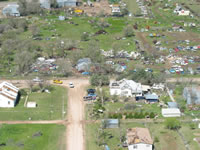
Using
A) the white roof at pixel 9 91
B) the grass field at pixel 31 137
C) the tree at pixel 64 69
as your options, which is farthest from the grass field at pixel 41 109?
the tree at pixel 64 69

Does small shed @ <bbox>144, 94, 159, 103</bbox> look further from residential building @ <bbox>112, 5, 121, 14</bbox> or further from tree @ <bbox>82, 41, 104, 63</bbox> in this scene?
residential building @ <bbox>112, 5, 121, 14</bbox>

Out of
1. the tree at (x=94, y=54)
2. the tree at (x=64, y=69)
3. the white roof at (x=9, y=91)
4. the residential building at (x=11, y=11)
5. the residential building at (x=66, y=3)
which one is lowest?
the white roof at (x=9, y=91)

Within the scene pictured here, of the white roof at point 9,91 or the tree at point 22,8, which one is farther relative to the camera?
the tree at point 22,8

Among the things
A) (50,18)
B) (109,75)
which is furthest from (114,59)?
(50,18)

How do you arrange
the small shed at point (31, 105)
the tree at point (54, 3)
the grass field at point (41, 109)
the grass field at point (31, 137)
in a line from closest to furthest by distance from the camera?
the grass field at point (31, 137)
the grass field at point (41, 109)
the small shed at point (31, 105)
the tree at point (54, 3)

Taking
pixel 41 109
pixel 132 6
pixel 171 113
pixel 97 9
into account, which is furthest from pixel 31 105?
pixel 132 6

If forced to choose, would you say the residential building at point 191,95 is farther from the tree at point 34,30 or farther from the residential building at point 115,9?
the residential building at point 115,9

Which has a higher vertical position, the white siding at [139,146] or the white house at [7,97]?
the white house at [7,97]

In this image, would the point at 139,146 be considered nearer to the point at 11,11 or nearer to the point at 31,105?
the point at 31,105
